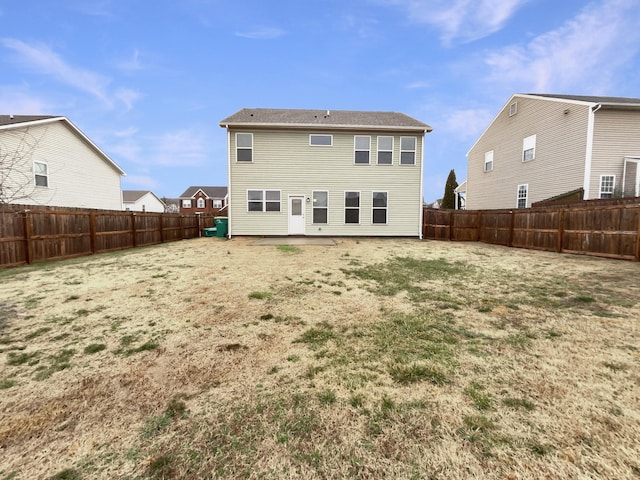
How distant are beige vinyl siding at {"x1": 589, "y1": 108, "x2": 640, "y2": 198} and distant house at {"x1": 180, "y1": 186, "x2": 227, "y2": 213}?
46761 millimetres

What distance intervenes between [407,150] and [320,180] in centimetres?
503

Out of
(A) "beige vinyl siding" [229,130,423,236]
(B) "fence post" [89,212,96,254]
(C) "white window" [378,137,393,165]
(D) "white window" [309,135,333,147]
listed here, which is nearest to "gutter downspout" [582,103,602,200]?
(A) "beige vinyl siding" [229,130,423,236]

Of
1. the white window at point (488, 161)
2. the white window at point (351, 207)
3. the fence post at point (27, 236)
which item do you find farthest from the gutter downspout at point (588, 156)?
the fence post at point (27, 236)

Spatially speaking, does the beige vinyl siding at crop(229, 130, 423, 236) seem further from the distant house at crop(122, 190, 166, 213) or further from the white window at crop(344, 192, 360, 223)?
the distant house at crop(122, 190, 166, 213)

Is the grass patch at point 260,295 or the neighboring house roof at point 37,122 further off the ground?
the neighboring house roof at point 37,122

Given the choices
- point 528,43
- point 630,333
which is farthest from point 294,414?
point 528,43

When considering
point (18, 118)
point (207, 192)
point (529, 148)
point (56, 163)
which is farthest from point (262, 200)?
point (207, 192)

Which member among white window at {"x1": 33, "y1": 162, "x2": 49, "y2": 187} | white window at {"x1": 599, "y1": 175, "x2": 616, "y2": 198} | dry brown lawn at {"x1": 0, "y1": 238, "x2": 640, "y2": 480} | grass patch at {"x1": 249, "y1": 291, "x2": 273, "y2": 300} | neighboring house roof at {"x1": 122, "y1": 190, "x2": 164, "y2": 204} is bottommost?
dry brown lawn at {"x1": 0, "y1": 238, "x2": 640, "y2": 480}

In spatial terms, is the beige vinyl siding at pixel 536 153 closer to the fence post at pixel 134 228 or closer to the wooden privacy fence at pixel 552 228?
the wooden privacy fence at pixel 552 228

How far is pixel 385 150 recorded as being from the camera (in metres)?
14.8

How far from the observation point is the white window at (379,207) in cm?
1489

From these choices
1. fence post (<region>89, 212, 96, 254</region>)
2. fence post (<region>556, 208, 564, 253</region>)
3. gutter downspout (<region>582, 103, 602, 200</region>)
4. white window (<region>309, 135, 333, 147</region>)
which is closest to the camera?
fence post (<region>556, 208, 564, 253</region>)

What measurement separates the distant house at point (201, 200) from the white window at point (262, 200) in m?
36.8

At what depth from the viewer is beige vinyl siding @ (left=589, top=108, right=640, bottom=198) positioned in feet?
42.2
